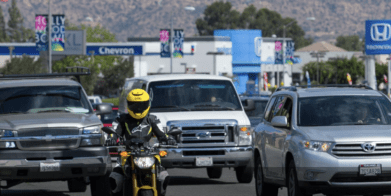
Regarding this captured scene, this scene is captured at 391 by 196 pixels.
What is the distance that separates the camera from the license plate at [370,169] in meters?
10.1

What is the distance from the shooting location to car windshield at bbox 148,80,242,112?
15617 mm

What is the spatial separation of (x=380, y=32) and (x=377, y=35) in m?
0.34

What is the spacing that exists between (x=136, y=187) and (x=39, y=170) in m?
3.49

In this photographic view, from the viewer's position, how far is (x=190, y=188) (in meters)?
14.8

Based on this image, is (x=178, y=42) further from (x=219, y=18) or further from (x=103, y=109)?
(x=219, y=18)

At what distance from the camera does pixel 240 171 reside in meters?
15.7

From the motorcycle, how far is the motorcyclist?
0.06 meters

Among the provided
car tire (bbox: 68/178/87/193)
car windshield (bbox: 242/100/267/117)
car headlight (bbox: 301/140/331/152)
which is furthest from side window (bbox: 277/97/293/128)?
car windshield (bbox: 242/100/267/117)

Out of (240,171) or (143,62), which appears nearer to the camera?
(240,171)

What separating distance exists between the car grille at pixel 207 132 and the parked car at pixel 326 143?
6.32 ft

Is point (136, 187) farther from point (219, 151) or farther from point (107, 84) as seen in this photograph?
point (107, 84)

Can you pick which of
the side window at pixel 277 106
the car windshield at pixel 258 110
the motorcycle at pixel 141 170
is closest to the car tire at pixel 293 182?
the side window at pixel 277 106

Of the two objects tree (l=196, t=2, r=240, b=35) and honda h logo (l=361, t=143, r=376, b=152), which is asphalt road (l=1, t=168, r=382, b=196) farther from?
tree (l=196, t=2, r=240, b=35)

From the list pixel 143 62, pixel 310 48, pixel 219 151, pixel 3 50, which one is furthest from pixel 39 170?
pixel 310 48
